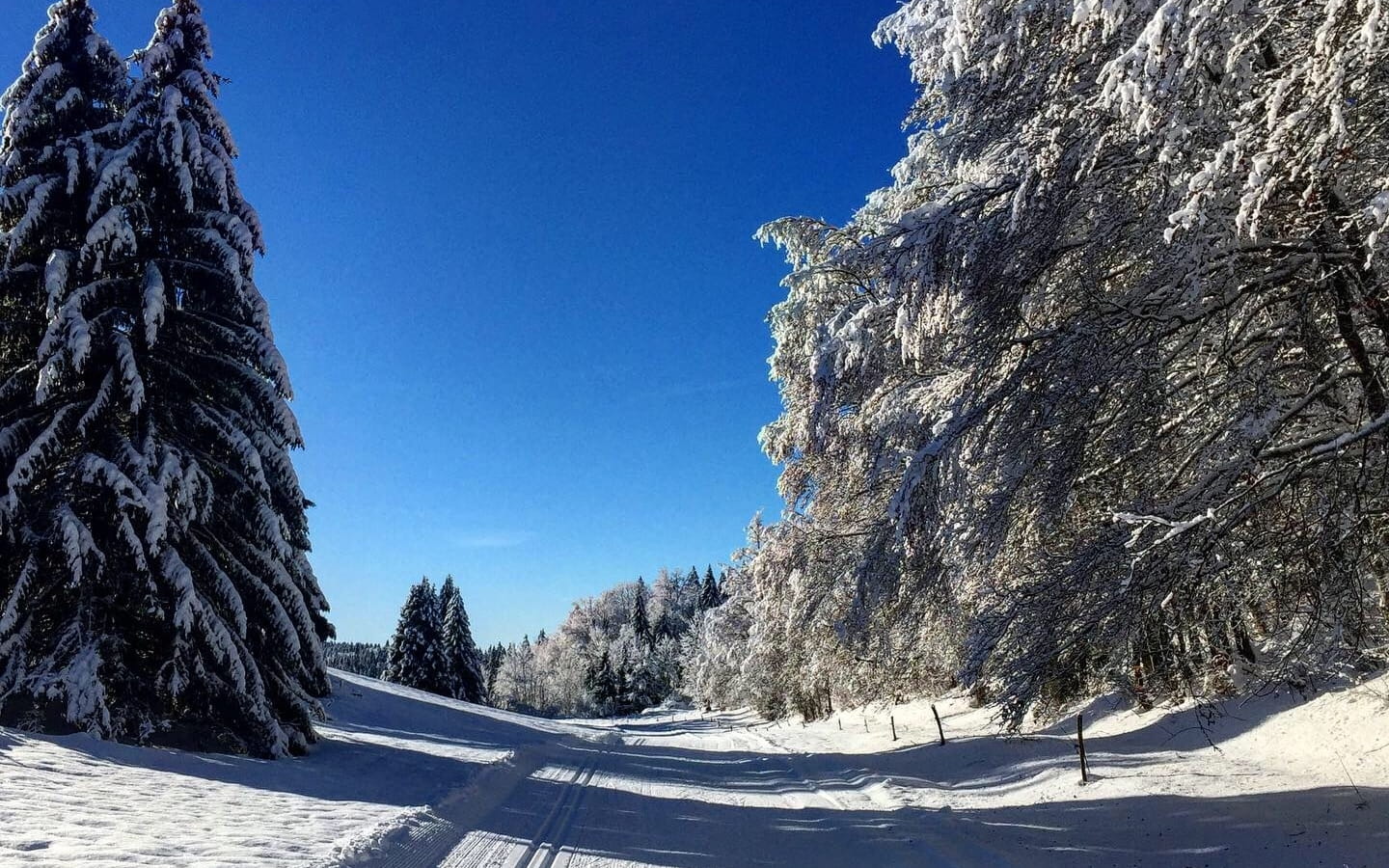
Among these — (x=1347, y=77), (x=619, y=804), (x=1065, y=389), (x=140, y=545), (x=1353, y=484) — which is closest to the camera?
(x=1347, y=77)

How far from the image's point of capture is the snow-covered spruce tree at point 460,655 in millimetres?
51216

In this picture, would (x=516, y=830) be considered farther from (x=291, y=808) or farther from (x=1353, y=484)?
(x=1353, y=484)

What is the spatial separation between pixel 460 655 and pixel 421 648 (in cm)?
480

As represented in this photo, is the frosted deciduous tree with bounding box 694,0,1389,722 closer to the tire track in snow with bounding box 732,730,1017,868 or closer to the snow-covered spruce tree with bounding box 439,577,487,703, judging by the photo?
the tire track in snow with bounding box 732,730,1017,868

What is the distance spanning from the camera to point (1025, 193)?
458cm

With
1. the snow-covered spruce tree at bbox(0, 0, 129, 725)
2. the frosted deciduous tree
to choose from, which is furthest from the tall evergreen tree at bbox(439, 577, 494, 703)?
the frosted deciduous tree

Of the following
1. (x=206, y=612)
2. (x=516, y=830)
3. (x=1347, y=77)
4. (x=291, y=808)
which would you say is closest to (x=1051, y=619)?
(x=1347, y=77)

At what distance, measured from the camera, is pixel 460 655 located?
5381 centimetres

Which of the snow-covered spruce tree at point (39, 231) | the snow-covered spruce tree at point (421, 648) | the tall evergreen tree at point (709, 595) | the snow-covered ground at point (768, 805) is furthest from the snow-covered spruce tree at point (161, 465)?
the tall evergreen tree at point (709, 595)

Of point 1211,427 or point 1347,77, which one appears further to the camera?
point 1211,427

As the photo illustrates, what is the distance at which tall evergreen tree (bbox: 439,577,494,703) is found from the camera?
5116 centimetres

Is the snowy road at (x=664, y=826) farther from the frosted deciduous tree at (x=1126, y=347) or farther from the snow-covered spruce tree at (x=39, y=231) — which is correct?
the snow-covered spruce tree at (x=39, y=231)

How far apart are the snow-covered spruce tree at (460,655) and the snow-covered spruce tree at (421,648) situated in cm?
72

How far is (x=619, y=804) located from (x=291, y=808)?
4.91 m
